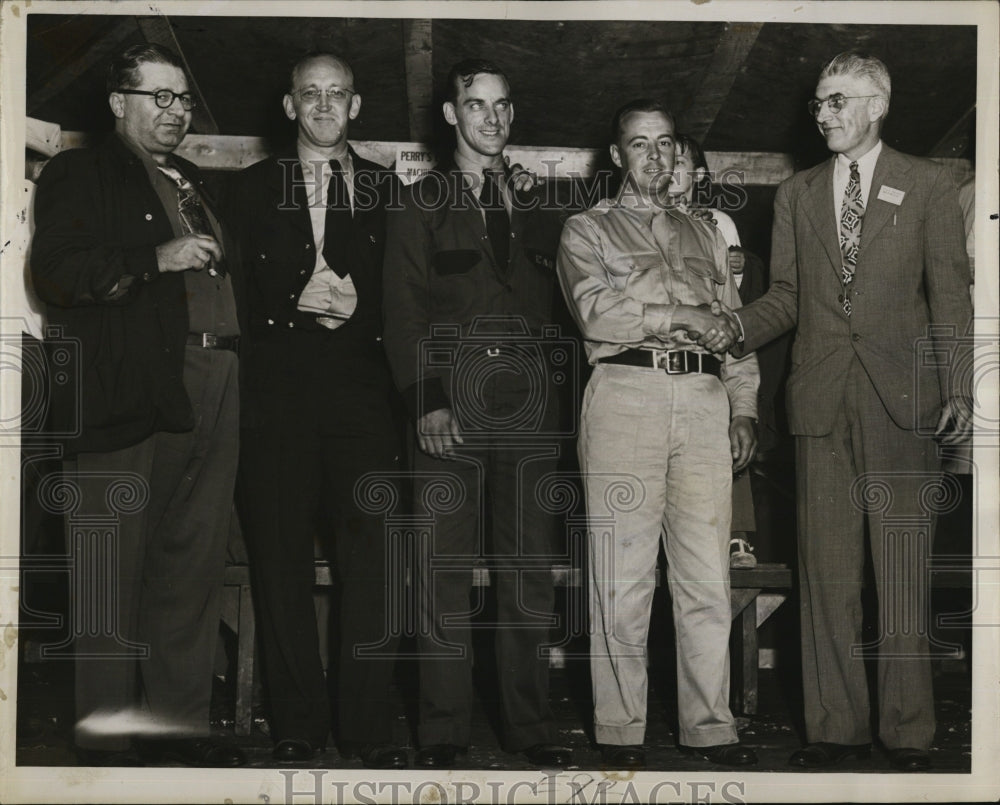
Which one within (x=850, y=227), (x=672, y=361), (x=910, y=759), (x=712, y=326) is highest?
(x=850, y=227)

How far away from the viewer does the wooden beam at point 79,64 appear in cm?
463

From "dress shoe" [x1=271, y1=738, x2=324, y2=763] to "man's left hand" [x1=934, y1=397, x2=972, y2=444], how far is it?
2.32 metres

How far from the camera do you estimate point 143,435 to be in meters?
4.34

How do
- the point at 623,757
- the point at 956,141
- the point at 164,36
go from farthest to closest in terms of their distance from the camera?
the point at 956,141, the point at 164,36, the point at 623,757

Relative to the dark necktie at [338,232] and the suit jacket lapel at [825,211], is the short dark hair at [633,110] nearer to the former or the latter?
the suit jacket lapel at [825,211]

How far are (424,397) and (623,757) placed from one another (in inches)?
52.3

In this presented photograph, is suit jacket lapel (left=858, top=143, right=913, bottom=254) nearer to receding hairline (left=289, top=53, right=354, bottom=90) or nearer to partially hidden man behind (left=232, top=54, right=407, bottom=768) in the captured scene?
partially hidden man behind (left=232, top=54, right=407, bottom=768)

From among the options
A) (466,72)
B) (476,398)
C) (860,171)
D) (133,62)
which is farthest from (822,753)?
(133,62)

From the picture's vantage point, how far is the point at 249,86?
16.2 feet

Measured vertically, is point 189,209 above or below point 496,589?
above

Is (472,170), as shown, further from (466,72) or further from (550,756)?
(550,756)

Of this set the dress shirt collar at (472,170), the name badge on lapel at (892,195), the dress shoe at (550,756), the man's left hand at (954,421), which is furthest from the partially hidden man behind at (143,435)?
the man's left hand at (954,421)

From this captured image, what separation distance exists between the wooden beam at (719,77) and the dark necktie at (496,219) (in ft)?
3.23

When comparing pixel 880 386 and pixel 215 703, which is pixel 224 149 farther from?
pixel 880 386
